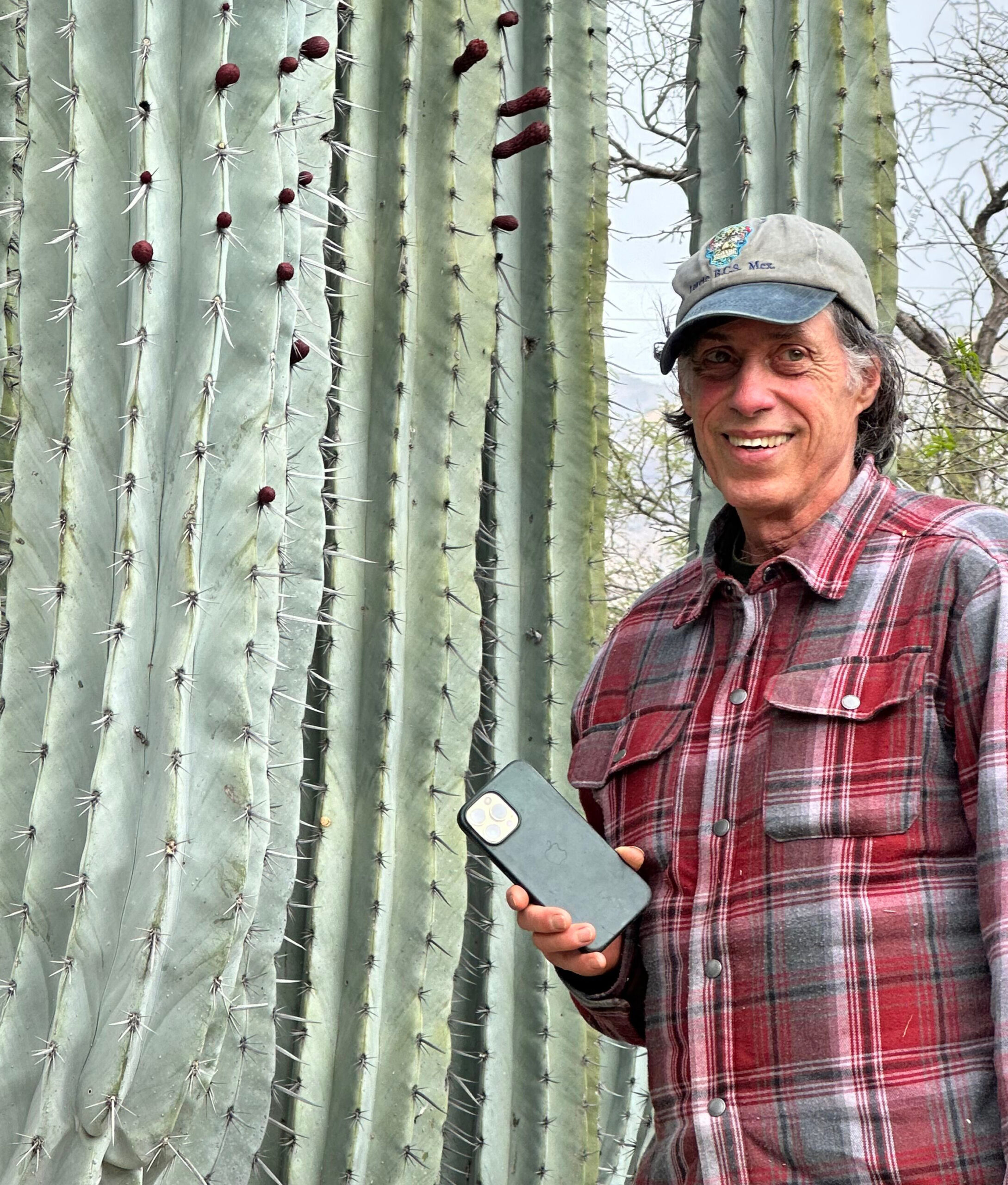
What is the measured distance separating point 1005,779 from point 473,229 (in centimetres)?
181

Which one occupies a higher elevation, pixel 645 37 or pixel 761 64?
pixel 645 37

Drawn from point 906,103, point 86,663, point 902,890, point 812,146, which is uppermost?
point 906,103

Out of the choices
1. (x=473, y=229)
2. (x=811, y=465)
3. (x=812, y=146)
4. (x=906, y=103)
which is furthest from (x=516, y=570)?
(x=906, y=103)

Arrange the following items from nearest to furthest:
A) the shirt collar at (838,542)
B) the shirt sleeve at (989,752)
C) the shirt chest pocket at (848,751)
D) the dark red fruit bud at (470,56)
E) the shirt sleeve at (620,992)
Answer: the shirt sleeve at (989,752) → the shirt chest pocket at (848,751) → the shirt collar at (838,542) → the shirt sleeve at (620,992) → the dark red fruit bud at (470,56)

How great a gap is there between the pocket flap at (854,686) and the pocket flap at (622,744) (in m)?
0.19

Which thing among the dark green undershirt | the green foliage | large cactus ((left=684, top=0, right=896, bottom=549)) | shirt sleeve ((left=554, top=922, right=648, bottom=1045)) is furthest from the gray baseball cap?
the green foliage

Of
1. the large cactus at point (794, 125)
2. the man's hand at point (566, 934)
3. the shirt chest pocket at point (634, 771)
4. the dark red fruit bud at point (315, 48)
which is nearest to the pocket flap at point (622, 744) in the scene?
the shirt chest pocket at point (634, 771)

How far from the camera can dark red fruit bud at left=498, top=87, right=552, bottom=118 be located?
300 centimetres

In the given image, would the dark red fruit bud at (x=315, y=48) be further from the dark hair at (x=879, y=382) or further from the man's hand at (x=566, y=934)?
the man's hand at (x=566, y=934)

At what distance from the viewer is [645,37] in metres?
5.65

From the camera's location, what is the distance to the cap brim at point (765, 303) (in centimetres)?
201

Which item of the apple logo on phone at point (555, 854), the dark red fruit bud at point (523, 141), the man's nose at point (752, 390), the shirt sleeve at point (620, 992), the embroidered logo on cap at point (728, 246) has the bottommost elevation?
the shirt sleeve at point (620, 992)

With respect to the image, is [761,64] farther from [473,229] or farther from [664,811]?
[664,811]

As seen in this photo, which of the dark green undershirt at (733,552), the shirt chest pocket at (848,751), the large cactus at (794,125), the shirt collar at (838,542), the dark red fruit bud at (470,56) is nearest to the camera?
the shirt chest pocket at (848,751)
